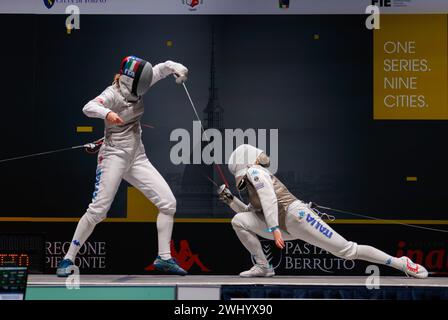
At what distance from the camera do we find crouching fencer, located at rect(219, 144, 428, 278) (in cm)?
424

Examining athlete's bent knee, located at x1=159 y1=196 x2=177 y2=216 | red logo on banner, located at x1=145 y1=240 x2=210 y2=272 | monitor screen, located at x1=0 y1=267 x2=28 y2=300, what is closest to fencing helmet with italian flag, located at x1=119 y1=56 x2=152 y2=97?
athlete's bent knee, located at x1=159 y1=196 x2=177 y2=216

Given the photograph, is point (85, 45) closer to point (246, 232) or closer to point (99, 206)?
point (99, 206)

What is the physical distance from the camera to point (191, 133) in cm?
543

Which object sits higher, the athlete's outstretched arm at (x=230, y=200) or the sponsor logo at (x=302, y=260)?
the athlete's outstretched arm at (x=230, y=200)

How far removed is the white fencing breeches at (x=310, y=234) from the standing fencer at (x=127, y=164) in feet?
1.53

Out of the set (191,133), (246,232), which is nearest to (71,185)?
(191,133)

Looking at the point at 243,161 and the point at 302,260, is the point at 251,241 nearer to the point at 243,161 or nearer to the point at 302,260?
the point at 243,161

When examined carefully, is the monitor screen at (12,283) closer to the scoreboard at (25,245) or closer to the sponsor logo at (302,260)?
the scoreboard at (25,245)

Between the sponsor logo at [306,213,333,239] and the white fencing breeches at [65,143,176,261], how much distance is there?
2.77 ft

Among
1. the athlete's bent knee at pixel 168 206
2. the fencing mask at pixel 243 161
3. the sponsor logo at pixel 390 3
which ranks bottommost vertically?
the athlete's bent knee at pixel 168 206

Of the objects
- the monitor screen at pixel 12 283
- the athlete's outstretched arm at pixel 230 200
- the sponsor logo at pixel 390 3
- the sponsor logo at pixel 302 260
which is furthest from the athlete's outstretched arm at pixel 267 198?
the sponsor logo at pixel 390 3

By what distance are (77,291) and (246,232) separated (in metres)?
1.17

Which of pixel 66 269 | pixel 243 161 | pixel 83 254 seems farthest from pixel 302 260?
pixel 66 269

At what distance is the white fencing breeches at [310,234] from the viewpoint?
4277mm
